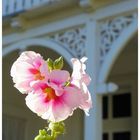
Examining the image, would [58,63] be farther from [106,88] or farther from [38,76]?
[106,88]

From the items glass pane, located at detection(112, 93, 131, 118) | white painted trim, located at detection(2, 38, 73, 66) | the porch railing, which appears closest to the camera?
white painted trim, located at detection(2, 38, 73, 66)

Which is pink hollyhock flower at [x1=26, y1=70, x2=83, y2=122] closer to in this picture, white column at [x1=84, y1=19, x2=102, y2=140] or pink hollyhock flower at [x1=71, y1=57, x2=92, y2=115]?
pink hollyhock flower at [x1=71, y1=57, x2=92, y2=115]

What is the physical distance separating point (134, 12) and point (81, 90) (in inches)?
195

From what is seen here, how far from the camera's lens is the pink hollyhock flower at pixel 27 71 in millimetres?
999

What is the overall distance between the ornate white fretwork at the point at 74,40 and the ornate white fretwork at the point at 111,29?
0.30 m

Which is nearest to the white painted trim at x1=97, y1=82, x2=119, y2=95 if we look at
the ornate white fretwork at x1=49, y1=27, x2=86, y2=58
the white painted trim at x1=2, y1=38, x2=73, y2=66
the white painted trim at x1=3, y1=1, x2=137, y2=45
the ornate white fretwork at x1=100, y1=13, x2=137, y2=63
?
the ornate white fretwork at x1=100, y1=13, x2=137, y2=63

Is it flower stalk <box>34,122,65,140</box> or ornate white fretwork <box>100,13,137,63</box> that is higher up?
ornate white fretwork <box>100,13,137,63</box>

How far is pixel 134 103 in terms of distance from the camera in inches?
316

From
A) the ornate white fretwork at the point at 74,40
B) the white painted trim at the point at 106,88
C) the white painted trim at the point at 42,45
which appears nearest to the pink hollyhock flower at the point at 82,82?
the white painted trim at the point at 106,88

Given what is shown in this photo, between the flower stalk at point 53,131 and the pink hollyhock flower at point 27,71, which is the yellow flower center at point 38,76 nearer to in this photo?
the pink hollyhock flower at point 27,71

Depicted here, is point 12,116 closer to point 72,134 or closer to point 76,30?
point 72,134

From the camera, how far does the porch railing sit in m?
7.03

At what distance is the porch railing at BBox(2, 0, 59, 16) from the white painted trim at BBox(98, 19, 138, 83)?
1.50 meters

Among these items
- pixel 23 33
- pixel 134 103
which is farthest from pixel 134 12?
pixel 134 103
